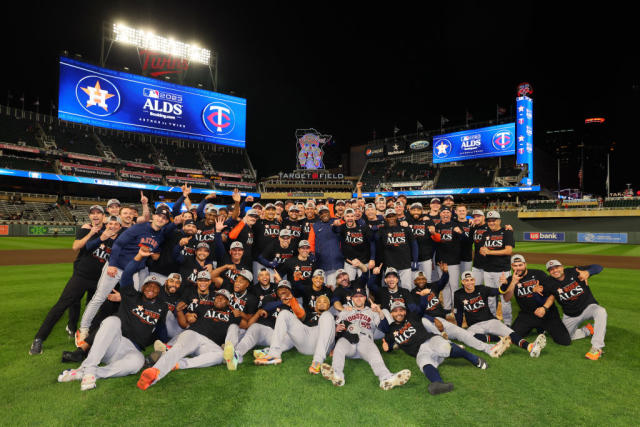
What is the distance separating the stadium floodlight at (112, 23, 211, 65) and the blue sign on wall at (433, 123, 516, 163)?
4018 cm

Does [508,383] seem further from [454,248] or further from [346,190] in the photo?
[346,190]

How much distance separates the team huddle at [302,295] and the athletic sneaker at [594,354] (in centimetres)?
2

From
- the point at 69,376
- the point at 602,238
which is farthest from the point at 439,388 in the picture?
the point at 602,238

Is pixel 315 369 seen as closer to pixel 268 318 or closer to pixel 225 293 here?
pixel 268 318

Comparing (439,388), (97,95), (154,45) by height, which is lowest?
(439,388)

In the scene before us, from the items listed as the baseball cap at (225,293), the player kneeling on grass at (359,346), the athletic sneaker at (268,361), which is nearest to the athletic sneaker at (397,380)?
the player kneeling on grass at (359,346)

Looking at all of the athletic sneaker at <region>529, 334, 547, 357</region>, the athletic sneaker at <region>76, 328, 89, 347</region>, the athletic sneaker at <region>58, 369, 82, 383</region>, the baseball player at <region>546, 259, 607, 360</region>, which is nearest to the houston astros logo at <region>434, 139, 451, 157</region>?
the baseball player at <region>546, 259, 607, 360</region>

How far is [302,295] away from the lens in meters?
6.93

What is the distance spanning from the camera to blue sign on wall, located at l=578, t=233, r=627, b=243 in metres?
33.2

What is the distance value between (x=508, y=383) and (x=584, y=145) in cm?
7374

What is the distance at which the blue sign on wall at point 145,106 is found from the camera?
41.8 m

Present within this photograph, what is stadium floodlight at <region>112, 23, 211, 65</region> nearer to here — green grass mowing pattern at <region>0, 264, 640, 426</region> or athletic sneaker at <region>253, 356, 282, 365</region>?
green grass mowing pattern at <region>0, 264, 640, 426</region>

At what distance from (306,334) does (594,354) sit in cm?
496

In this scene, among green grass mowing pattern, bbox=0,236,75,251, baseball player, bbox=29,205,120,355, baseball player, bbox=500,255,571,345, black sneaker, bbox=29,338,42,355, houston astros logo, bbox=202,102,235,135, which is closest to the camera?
black sneaker, bbox=29,338,42,355
